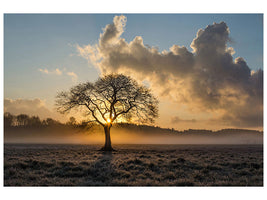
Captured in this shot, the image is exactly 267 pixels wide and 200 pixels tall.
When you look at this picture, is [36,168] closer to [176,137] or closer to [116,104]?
[116,104]

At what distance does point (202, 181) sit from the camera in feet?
36.1

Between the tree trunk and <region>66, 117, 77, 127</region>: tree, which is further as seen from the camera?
<region>66, 117, 77, 127</region>: tree

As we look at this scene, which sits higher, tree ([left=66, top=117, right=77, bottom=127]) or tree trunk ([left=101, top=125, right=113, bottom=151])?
tree ([left=66, top=117, right=77, bottom=127])

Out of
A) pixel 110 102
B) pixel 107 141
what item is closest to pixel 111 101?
pixel 110 102

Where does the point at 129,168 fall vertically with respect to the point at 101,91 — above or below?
below

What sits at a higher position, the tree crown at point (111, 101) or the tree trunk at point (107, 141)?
the tree crown at point (111, 101)

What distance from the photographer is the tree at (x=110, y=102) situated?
27.7 metres

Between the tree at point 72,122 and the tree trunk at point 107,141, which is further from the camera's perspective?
the tree at point 72,122

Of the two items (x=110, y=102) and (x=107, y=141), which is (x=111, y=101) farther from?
(x=107, y=141)

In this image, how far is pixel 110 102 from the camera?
28891 millimetres

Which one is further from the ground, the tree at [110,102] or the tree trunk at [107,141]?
the tree at [110,102]

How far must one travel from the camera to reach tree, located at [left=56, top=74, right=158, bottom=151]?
2772 centimetres

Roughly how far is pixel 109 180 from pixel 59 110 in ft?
66.8
